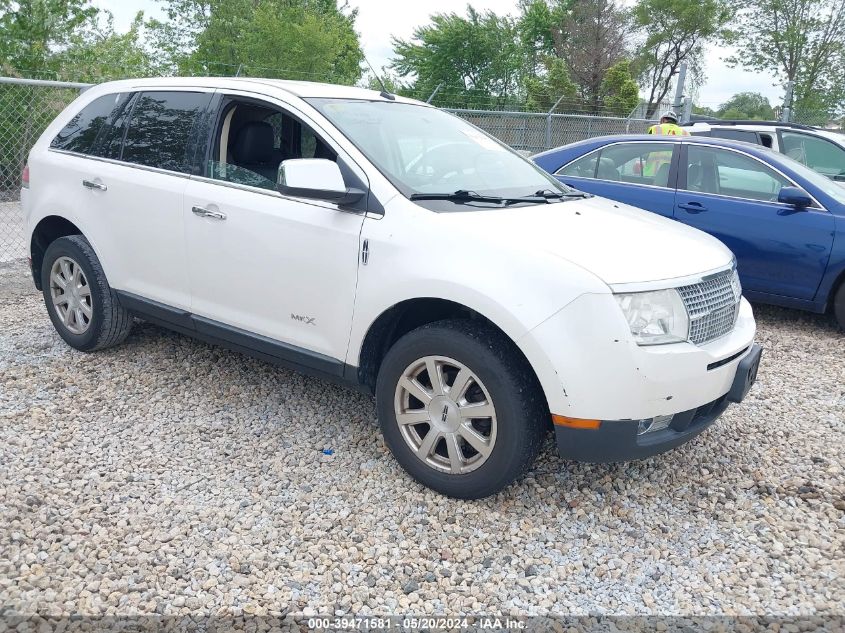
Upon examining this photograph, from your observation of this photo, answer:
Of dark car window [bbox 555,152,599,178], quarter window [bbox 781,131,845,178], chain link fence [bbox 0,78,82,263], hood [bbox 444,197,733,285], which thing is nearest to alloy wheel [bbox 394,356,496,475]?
hood [bbox 444,197,733,285]

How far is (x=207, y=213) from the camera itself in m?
3.84

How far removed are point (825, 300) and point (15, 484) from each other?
588 cm

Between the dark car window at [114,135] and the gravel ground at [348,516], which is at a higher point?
the dark car window at [114,135]

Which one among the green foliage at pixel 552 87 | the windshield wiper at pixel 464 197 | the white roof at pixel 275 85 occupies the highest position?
the green foliage at pixel 552 87

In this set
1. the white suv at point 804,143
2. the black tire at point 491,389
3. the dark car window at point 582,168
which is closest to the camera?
the black tire at point 491,389

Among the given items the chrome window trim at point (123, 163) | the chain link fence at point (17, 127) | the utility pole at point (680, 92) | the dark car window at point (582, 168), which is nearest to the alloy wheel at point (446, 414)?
the chrome window trim at point (123, 163)

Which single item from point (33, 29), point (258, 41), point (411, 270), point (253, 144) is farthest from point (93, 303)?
point (258, 41)

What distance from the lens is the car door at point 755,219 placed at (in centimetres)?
586

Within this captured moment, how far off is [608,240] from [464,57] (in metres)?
47.5

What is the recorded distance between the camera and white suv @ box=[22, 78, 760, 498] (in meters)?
2.85

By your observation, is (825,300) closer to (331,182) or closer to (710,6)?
(331,182)

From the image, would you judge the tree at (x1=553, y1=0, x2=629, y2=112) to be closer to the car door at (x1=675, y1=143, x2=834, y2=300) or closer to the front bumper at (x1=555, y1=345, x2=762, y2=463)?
the car door at (x1=675, y1=143, x2=834, y2=300)

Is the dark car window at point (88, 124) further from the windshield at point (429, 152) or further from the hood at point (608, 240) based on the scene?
the hood at point (608, 240)

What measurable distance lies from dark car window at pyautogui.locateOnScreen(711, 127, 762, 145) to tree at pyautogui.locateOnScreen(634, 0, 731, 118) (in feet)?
138
